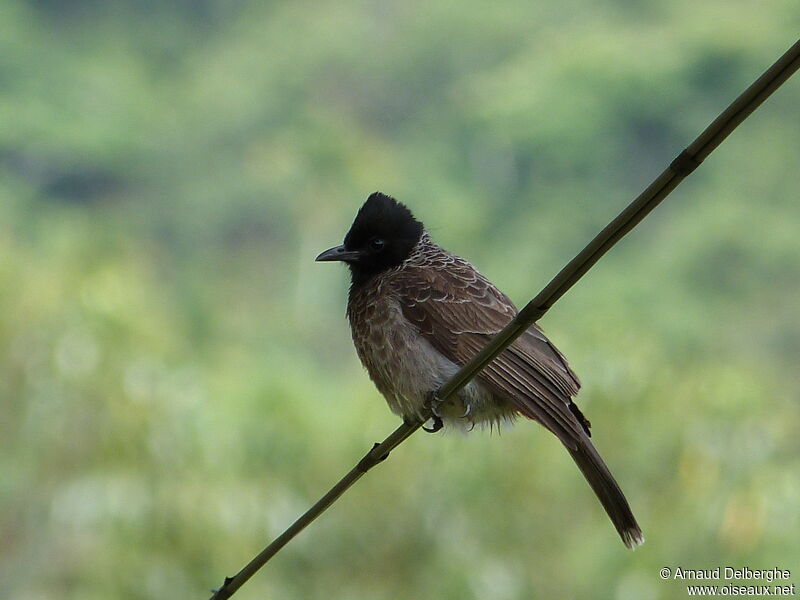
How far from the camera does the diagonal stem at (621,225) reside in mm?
1442

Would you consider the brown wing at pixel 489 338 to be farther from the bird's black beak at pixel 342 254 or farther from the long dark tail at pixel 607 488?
the bird's black beak at pixel 342 254

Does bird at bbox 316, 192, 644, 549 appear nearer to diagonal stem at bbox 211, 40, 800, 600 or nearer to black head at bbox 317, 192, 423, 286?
Answer: black head at bbox 317, 192, 423, 286

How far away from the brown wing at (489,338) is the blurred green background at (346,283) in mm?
2379

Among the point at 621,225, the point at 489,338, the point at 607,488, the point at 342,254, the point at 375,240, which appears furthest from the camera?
the point at 375,240

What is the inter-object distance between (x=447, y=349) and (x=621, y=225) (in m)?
1.81

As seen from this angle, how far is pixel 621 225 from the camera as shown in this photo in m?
1.64

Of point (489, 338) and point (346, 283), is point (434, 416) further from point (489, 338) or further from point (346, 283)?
point (346, 283)

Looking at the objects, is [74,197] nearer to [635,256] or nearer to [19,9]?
[19,9]

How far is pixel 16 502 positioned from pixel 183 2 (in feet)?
65.1

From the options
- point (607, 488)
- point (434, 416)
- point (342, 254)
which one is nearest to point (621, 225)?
point (607, 488)

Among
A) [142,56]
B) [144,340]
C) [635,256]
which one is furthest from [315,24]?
[144,340]

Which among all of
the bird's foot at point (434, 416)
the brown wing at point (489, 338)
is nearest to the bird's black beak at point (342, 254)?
the brown wing at point (489, 338)

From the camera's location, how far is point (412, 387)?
3348mm

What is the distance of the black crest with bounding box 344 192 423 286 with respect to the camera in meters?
3.84
